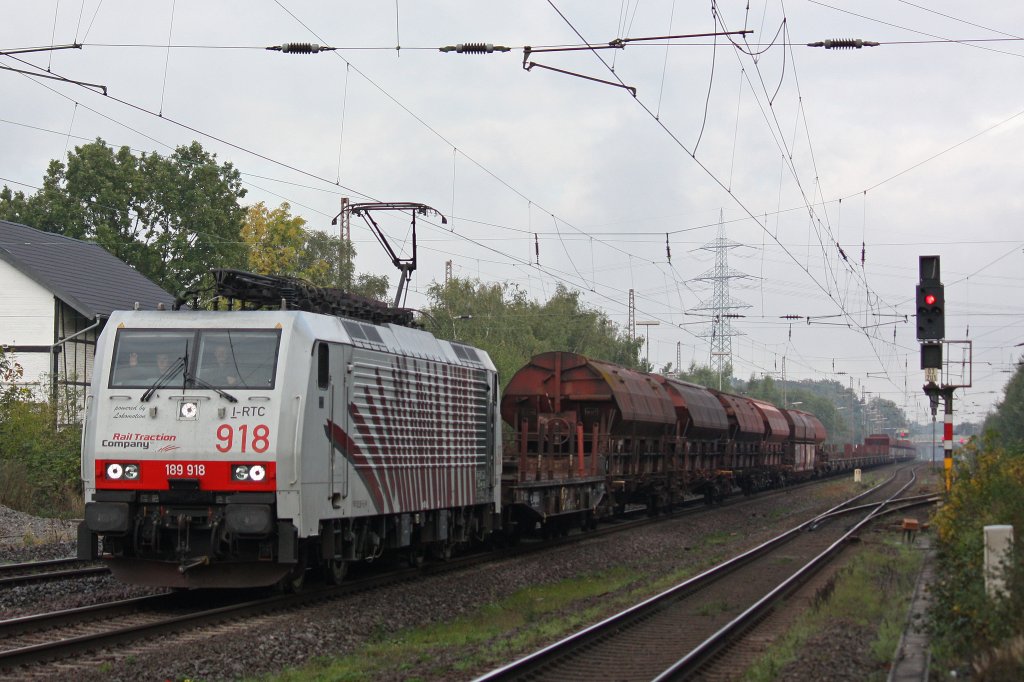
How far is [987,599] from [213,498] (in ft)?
27.0

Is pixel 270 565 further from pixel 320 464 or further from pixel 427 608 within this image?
pixel 427 608

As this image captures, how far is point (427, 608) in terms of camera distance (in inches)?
571

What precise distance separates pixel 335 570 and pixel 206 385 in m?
3.39

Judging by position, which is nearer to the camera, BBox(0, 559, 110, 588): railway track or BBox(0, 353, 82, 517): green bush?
BBox(0, 559, 110, 588): railway track

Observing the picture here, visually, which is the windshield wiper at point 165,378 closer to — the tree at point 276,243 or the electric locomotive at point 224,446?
the electric locomotive at point 224,446

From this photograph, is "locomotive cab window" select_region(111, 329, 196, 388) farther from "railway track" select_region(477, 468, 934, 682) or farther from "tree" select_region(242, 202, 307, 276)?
"tree" select_region(242, 202, 307, 276)

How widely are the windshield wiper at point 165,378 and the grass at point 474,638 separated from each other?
12.8 feet

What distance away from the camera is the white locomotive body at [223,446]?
12789mm

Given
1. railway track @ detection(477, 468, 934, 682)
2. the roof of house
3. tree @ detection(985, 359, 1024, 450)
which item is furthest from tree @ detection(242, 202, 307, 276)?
railway track @ detection(477, 468, 934, 682)

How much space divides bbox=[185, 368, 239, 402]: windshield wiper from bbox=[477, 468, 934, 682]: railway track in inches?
189

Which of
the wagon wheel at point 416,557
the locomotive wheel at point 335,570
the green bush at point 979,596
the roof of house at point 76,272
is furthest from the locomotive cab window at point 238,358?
the roof of house at point 76,272

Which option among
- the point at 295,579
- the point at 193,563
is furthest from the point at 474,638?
the point at 193,563

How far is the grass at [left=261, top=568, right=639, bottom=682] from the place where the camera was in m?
10.4

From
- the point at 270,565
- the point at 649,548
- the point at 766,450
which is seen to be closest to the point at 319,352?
the point at 270,565
